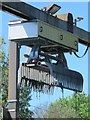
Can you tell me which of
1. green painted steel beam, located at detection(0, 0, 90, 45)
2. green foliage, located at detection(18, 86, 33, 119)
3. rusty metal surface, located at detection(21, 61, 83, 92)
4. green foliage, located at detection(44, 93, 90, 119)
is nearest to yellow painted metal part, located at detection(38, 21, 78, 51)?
green painted steel beam, located at detection(0, 0, 90, 45)

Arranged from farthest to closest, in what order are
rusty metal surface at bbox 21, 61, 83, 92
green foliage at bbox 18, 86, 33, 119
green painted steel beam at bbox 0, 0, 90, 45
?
1. green foliage at bbox 18, 86, 33, 119
2. rusty metal surface at bbox 21, 61, 83, 92
3. green painted steel beam at bbox 0, 0, 90, 45

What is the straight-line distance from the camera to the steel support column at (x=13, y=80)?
7.12ft

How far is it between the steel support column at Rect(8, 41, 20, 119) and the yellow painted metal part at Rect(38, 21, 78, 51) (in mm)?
164

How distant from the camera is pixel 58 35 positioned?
7.92 feet

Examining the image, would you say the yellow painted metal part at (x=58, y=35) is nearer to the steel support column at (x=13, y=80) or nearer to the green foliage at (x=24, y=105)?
the steel support column at (x=13, y=80)

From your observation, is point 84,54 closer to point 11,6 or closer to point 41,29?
point 41,29

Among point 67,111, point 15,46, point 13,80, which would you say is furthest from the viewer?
point 67,111

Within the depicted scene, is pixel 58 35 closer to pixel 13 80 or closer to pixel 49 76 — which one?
pixel 49 76

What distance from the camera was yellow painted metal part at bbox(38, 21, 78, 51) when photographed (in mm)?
2254

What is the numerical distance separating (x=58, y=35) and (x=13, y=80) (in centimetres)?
39

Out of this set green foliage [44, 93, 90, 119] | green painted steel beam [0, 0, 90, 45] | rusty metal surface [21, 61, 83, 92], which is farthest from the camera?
green foliage [44, 93, 90, 119]

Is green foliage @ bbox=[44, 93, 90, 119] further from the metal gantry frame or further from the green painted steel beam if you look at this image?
the green painted steel beam

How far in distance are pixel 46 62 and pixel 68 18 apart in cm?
44

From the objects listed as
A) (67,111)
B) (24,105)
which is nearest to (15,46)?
(67,111)
